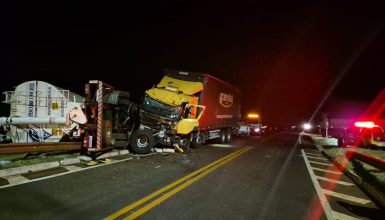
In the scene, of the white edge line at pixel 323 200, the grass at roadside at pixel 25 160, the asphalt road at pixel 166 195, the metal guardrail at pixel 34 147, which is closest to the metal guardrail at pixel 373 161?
the white edge line at pixel 323 200

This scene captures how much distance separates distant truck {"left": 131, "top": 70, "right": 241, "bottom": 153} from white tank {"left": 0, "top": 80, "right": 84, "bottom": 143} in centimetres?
345

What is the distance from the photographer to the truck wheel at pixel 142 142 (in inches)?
610

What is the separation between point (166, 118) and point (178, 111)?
0.71 m

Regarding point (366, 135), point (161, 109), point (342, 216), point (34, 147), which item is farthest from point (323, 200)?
point (366, 135)

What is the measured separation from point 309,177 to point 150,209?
6063 millimetres

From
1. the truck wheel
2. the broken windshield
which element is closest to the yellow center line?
the truck wheel

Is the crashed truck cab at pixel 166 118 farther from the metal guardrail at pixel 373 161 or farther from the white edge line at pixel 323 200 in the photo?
the metal guardrail at pixel 373 161

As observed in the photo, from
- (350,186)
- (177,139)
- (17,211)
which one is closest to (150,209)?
(17,211)

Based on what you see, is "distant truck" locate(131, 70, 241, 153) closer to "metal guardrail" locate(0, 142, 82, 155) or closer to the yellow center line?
"metal guardrail" locate(0, 142, 82, 155)

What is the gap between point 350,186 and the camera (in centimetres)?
943

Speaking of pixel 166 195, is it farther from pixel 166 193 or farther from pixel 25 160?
pixel 25 160

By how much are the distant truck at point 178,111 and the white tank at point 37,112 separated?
3.45m

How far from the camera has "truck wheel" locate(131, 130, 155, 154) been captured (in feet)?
50.8

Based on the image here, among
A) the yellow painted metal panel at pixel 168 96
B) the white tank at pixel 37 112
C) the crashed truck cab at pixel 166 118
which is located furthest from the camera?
the yellow painted metal panel at pixel 168 96
